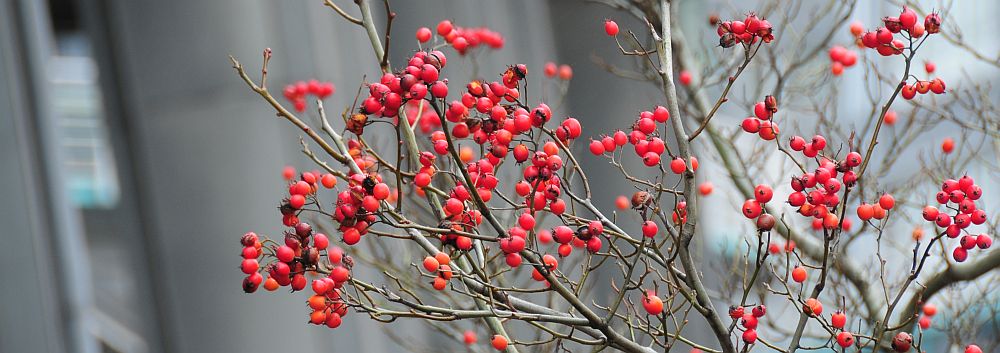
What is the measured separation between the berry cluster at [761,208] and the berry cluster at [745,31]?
0.37ft

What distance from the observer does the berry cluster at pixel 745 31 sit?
0.69 m

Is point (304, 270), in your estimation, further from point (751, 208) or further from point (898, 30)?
point (898, 30)

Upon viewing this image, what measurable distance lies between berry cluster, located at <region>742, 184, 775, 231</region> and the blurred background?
1.61 metres

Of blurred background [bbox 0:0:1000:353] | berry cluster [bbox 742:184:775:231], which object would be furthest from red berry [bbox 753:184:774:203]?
blurred background [bbox 0:0:1000:353]

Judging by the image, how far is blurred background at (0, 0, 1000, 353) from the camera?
7.74 ft

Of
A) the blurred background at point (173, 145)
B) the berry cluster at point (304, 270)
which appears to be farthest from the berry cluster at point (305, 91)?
the blurred background at point (173, 145)

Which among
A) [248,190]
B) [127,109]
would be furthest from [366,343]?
[127,109]

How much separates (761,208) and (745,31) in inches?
5.4

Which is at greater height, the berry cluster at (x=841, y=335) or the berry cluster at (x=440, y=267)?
the berry cluster at (x=440, y=267)

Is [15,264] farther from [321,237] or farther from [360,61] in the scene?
[321,237]

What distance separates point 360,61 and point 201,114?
1.48ft

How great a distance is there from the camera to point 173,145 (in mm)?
2432

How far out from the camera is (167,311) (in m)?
2.52

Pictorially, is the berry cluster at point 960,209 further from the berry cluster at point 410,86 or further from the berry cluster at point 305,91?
the berry cluster at point 305,91
